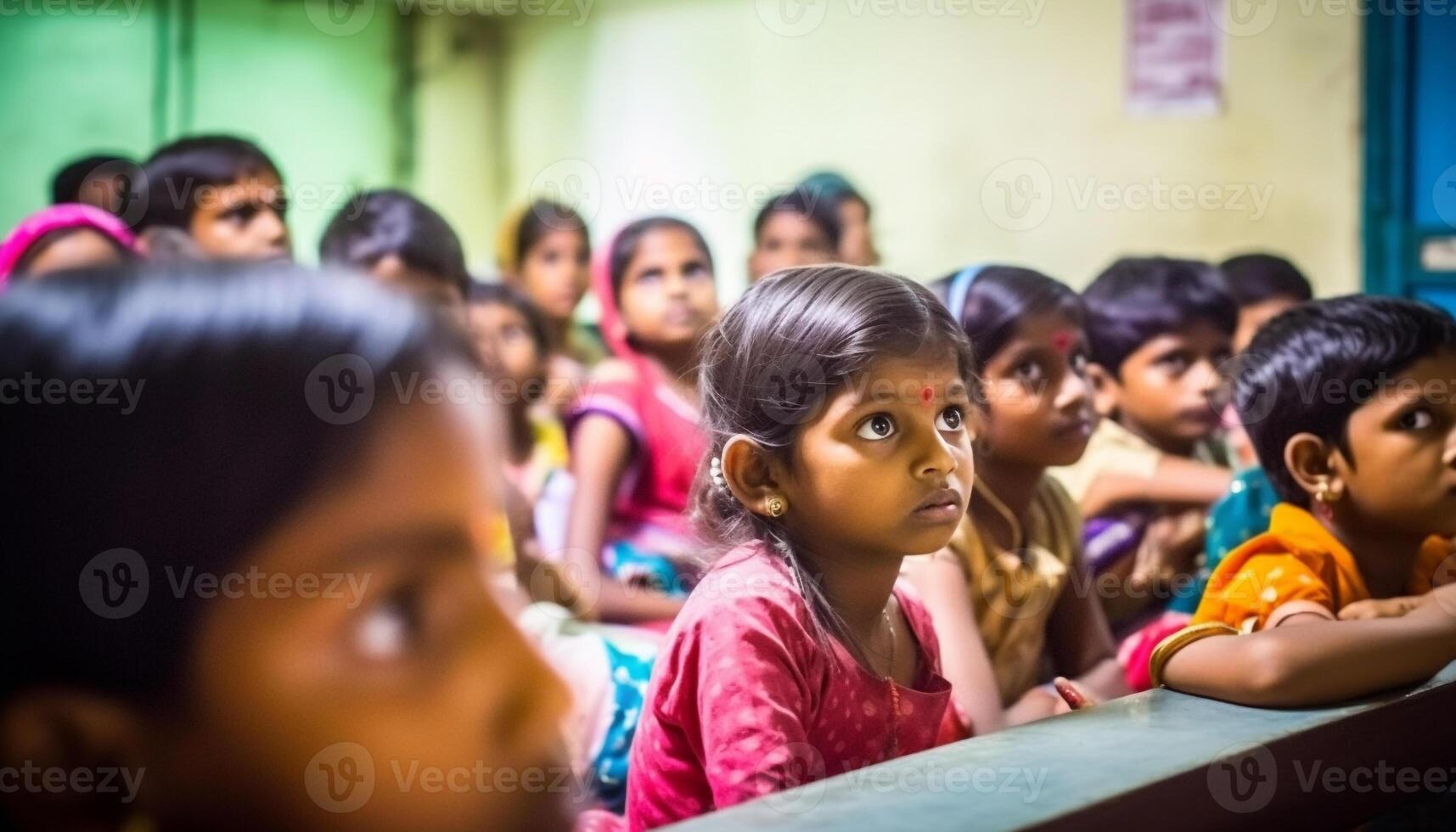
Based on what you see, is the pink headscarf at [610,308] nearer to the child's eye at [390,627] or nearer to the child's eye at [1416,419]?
the child's eye at [1416,419]

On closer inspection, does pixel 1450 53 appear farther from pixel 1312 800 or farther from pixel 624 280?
pixel 1312 800

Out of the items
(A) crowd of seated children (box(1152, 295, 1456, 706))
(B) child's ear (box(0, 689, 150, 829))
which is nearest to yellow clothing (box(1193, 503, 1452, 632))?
(A) crowd of seated children (box(1152, 295, 1456, 706))

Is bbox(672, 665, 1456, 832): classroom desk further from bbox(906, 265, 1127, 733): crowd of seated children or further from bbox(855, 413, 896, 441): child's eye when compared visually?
bbox(906, 265, 1127, 733): crowd of seated children

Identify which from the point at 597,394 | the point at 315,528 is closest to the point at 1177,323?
the point at 597,394

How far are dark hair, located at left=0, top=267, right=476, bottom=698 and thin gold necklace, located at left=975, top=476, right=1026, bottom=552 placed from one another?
61.3 inches

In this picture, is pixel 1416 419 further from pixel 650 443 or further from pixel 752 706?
→ pixel 650 443

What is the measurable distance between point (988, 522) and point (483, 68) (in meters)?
5.50

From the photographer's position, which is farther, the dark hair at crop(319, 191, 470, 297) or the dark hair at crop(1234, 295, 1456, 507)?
the dark hair at crop(319, 191, 470, 297)

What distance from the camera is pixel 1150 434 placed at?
2932mm

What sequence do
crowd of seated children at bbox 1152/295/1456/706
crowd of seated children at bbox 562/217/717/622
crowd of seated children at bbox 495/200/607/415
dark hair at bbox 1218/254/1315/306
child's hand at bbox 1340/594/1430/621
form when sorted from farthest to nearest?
crowd of seated children at bbox 495/200/607/415 → dark hair at bbox 1218/254/1315/306 → crowd of seated children at bbox 562/217/717/622 → child's hand at bbox 1340/594/1430/621 → crowd of seated children at bbox 1152/295/1456/706

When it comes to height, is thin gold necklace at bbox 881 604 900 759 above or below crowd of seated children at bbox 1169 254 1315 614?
below

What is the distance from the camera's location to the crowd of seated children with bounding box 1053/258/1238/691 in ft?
8.75

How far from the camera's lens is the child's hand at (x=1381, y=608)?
1.78 metres

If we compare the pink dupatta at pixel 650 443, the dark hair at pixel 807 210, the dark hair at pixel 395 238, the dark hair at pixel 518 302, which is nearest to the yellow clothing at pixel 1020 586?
the pink dupatta at pixel 650 443
